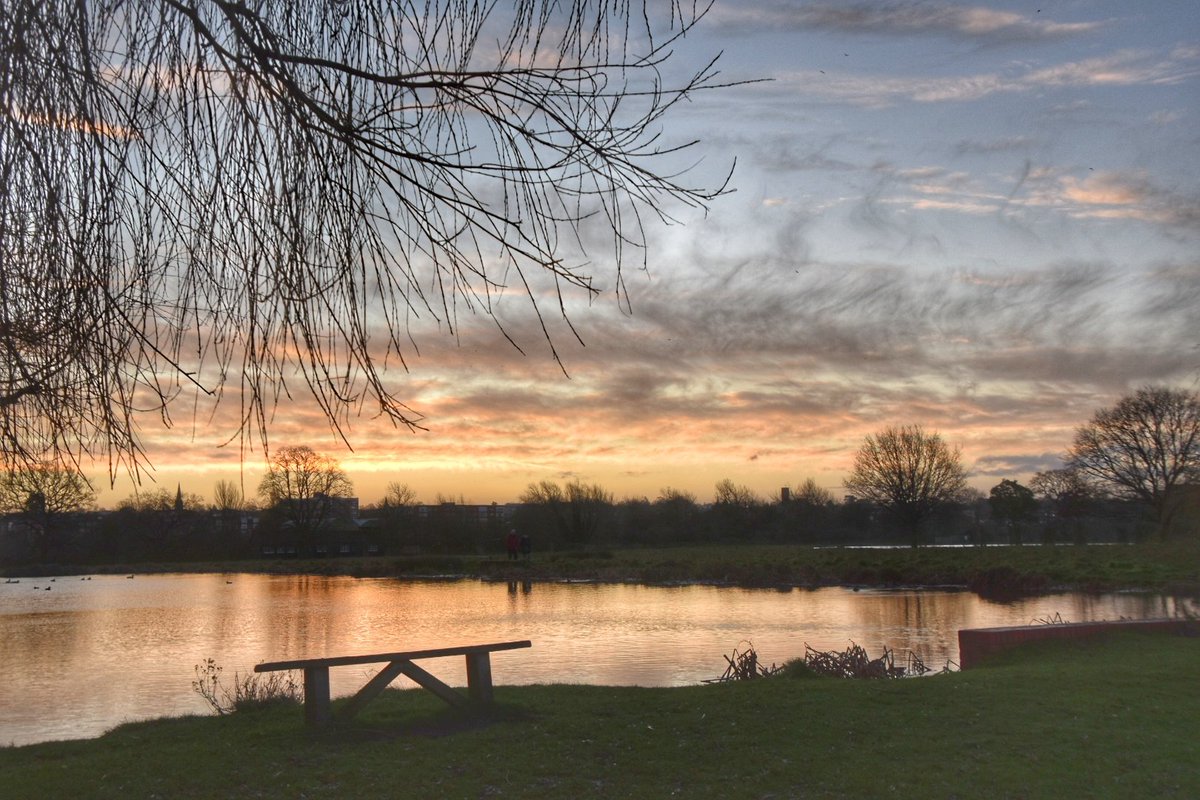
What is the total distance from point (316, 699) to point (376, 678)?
468mm

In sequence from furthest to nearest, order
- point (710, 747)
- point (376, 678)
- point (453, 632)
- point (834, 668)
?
point (453, 632) < point (834, 668) < point (376, 678) < point (710, 747)

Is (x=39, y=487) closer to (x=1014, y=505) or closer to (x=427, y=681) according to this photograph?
(x=427, y=681)

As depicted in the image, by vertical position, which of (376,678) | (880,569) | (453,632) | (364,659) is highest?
(364,659)

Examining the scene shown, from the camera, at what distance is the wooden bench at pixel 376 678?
24.9 ft

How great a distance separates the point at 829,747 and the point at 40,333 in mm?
5418

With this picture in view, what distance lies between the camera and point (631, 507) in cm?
7869

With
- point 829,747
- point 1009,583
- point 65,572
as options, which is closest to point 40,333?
point 829,747

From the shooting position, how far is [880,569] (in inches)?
1318

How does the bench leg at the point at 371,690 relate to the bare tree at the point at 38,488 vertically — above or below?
below

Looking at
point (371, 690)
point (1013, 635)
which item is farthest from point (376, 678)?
point (1013, 635)

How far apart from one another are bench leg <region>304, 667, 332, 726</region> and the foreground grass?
0.17 m

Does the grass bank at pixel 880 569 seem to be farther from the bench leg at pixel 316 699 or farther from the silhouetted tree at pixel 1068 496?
the bench leg at pixel 316 699

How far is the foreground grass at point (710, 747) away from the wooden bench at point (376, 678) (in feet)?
0.58

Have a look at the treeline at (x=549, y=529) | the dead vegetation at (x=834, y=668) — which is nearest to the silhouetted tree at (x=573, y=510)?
the treeline at (x=549, y=529)
